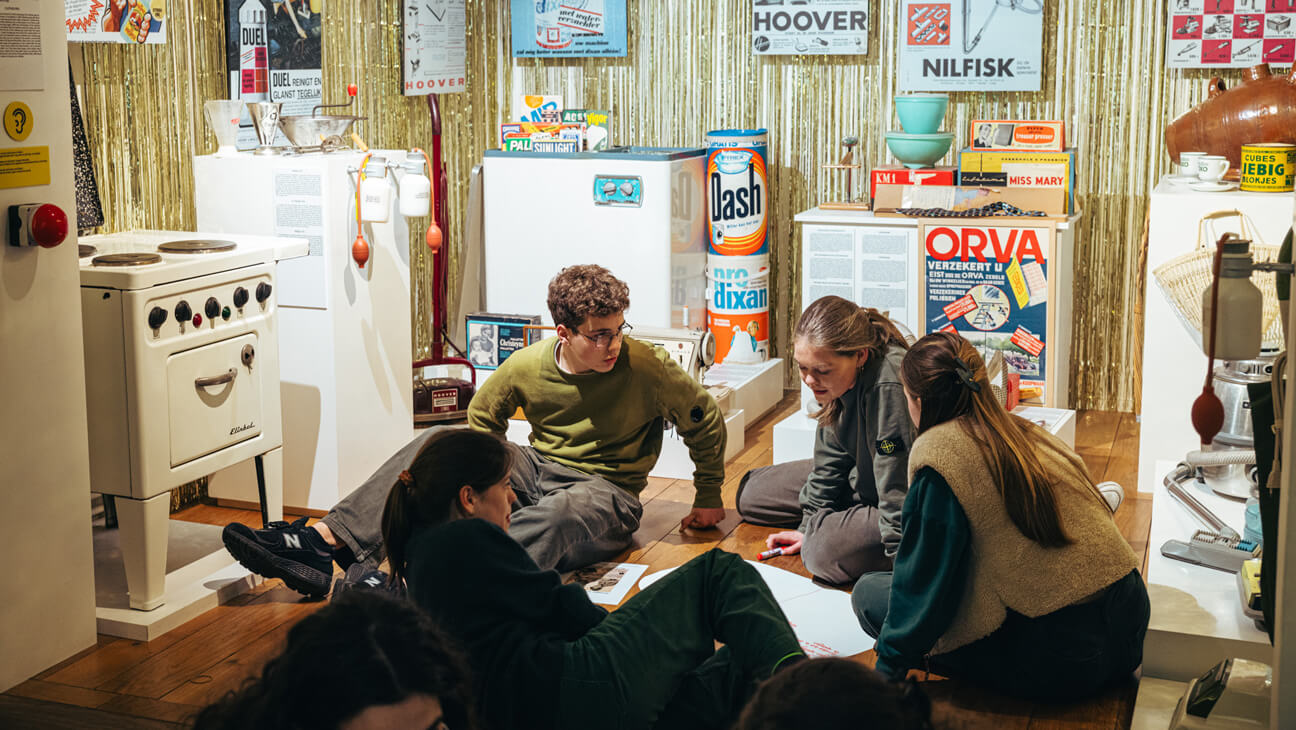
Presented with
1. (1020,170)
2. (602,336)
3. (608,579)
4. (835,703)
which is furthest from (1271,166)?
(835,703)

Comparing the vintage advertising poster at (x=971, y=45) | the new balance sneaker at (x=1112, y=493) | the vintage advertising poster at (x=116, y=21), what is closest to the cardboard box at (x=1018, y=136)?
the vintage advertising poster at (x=971, y=45)

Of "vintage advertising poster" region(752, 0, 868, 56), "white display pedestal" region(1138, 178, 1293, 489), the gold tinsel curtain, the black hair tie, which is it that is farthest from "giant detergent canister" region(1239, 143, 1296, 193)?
the black hair tie

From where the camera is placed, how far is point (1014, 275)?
4953 millimetres

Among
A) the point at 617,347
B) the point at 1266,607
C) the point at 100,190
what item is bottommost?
the point at 1266,607

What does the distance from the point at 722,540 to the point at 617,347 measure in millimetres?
723

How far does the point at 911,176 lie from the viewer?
523cm

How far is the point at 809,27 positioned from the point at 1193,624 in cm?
372

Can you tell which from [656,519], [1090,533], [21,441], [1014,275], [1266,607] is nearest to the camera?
[1266,607]

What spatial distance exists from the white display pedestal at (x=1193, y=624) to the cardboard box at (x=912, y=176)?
2.40 meters

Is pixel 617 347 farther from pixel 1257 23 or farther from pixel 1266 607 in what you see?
pixel 1257 23

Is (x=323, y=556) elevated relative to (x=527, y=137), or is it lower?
lower

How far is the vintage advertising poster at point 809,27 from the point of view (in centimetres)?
576

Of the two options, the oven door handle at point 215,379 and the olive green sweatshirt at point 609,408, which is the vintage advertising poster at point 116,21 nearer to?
the oven door handle at point 215,379

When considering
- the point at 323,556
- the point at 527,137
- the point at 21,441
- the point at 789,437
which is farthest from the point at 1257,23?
the point at 21,441
